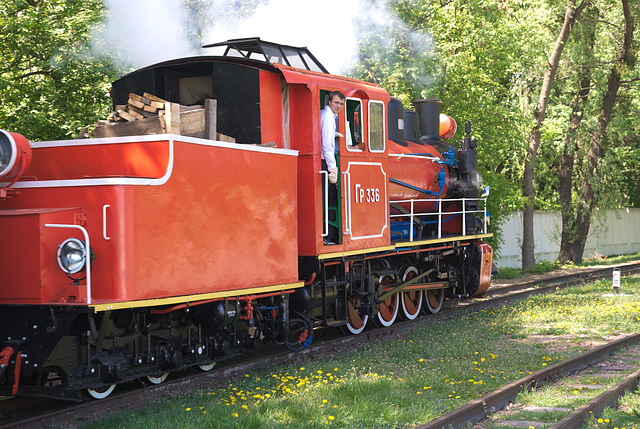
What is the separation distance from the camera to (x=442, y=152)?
12602mm

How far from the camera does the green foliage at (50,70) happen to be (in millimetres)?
10711

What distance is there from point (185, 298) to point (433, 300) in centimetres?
703

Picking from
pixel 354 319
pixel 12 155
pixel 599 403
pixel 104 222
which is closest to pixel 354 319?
pixel 354 319

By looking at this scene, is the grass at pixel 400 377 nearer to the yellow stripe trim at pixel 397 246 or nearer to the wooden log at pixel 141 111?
the yellow stripe trim at pixel 397 246

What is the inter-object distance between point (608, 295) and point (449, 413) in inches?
371

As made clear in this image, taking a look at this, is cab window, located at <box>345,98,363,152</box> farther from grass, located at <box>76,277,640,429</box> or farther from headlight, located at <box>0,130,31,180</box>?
headlight, located at <box>0,130,31,180</box>

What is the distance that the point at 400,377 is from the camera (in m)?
7.39

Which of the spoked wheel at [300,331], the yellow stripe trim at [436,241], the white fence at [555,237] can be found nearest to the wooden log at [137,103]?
the spoked wheel at [300,331]

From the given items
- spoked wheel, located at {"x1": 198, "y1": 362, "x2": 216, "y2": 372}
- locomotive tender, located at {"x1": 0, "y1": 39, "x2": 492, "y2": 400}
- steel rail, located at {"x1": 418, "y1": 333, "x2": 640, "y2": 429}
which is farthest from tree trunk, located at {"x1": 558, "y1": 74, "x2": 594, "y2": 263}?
spoked wheel, located at {"x1": 198, "y1": 362, "x2": 216, "y2": 372}

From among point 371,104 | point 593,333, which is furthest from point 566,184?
point 371,104

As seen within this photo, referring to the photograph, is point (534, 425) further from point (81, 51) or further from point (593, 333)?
point (81, 51)

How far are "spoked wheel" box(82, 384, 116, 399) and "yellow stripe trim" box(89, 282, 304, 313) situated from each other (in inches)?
43.1

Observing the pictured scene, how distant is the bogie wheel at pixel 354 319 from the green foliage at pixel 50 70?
16.8 ft

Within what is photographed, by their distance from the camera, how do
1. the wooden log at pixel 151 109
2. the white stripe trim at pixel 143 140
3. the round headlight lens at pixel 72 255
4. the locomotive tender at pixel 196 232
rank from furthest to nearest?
the wooden log at pixel 151 109 → the white stripe trim at pixel 143 140 → the locomotive tender at pixel 196 232 → the round headlight lens at pixel 72 255
